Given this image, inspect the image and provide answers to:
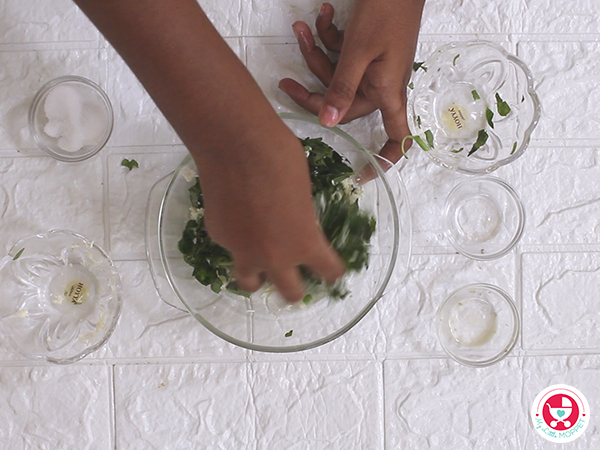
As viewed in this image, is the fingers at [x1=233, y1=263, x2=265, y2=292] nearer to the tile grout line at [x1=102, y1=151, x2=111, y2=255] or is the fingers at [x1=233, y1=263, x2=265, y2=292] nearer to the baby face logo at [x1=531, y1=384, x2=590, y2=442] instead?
the tile grout line at [x1=102, y1=151, x2=111, y2=255]

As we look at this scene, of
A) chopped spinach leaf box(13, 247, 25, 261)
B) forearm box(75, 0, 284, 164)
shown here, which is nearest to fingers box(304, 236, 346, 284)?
forearm box(75, 0, 284, 164)

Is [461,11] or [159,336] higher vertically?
[461,11]

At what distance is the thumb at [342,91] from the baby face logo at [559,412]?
0.44m

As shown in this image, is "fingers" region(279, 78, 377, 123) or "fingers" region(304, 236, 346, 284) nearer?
"fingers" region(304, 236, 346, 284)

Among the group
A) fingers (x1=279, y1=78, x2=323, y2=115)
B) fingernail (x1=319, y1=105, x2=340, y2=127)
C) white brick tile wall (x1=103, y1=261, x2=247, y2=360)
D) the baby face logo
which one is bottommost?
the baby face logo

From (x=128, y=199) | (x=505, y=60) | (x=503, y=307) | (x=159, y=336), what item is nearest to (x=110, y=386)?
(x=159, y=336)

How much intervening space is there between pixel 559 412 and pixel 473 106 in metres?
0.40

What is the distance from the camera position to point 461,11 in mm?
638

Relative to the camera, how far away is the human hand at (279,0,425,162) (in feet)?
1.83

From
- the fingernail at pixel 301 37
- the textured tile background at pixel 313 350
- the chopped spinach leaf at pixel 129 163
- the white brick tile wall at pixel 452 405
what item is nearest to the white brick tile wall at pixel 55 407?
the textured tile background at pixel 313 350

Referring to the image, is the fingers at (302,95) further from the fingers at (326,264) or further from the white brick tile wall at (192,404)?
the white brick tile wall at (192,404)

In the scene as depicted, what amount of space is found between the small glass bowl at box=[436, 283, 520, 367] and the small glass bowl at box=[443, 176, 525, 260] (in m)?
0.05

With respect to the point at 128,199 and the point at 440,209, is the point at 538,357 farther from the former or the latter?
the point at 128,199

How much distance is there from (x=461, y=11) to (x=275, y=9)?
231 mm
